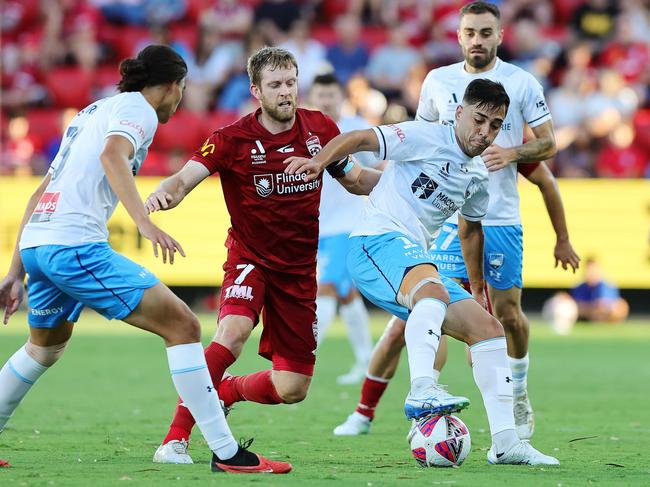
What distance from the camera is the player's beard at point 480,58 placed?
7949 millimetres

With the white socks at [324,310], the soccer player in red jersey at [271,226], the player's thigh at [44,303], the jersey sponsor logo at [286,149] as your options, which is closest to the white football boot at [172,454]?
the soccer player in red jersey at [271,226]

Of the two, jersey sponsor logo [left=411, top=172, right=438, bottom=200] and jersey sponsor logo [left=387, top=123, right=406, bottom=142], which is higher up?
jersey sponsor logo [left=387, top=123, right=406, bottom=142]

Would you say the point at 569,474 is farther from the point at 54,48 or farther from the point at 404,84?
the point at 54,48

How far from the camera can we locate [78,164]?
598 centimetres

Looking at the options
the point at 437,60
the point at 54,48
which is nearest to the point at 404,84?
the point at 437,60

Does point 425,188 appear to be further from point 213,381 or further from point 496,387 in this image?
point 213,381

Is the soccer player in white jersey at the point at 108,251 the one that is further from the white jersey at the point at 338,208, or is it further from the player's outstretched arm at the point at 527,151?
the white jersey at the point at 338,208

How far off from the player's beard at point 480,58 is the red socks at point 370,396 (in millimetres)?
2292

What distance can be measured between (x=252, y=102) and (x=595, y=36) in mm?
6524

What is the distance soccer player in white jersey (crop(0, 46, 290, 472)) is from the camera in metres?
5.81

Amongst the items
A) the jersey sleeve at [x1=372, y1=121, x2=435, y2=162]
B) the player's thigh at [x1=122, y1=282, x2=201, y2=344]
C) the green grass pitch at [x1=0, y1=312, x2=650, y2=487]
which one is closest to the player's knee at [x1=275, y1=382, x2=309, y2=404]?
the green grass pitch at [x1=0, y1=312, x2=650, y2=487]

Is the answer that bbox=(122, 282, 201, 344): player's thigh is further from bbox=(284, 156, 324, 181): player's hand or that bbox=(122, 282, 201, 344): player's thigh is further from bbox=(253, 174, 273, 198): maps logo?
bbox=(253, 174, 273, 198): maps logo

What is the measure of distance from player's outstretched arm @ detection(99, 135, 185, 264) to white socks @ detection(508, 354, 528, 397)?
309 centimetres

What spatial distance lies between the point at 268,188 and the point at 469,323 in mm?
1473
